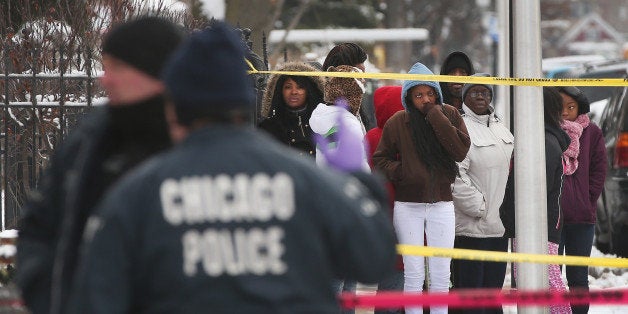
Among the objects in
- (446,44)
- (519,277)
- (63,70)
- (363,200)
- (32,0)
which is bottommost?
(519,277)

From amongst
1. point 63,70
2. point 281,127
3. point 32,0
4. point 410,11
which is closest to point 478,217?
point 281,127

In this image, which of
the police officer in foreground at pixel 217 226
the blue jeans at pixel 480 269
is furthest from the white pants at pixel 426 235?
the police officer in foreground at pixel 217 226

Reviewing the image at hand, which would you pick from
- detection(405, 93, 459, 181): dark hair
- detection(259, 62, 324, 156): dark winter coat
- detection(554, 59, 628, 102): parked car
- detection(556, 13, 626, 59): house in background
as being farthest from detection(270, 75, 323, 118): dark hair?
detection(556, 13, 626, 59): house in background

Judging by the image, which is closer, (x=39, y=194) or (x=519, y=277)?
(x=39, y=194)

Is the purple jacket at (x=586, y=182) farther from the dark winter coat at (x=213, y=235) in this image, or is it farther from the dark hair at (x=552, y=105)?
the dark winter coat at (x=213, y=235)

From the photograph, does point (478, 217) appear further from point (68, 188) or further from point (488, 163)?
point (68, 188)

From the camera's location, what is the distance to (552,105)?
8758mm

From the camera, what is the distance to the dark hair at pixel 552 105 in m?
8.74

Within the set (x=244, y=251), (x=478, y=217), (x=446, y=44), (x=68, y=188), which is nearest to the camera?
(x=244, y=251)

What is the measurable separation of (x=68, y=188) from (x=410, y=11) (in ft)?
152

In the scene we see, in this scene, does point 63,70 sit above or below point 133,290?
above

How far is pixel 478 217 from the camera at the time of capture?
27.8 feet

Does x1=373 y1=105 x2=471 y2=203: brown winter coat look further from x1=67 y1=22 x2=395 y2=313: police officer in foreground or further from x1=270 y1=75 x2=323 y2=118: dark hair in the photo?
x1=67 y1=22 x2=395 y2=313: police officer in foreground

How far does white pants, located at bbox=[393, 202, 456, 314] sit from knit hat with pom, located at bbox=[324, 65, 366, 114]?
66 cm
